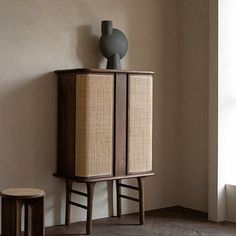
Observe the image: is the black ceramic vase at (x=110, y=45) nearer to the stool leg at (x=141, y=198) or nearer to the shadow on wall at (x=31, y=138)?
the shadow on wall at (x=31, y=138)

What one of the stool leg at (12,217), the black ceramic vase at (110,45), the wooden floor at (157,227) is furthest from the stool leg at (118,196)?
the stool leg at (12,217)

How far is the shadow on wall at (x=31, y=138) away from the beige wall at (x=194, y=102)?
1.65 m

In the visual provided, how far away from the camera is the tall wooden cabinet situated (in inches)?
203

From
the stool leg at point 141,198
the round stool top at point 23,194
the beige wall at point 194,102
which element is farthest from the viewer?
the beige wall at point 194,102

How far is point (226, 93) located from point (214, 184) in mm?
999

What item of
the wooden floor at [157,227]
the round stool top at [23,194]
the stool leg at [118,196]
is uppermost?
the round stool top at [23,194]

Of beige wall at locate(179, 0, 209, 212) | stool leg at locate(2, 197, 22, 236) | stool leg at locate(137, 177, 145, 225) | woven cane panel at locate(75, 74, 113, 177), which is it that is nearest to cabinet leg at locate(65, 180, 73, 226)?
woven cane panel at locate(75, 74, 113, 177)

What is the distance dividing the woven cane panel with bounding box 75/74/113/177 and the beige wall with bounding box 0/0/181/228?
420 millimetres

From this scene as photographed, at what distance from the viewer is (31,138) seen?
210 inches

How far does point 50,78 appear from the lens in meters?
5.44

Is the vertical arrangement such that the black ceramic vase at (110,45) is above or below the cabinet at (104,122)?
above

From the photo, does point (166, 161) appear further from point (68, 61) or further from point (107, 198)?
point (68, 61)

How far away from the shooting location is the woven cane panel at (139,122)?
17.9ft

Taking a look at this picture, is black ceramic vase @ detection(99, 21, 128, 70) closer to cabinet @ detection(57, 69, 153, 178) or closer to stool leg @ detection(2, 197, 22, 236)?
cabinet @ detection(57, 69, 153, 178)
